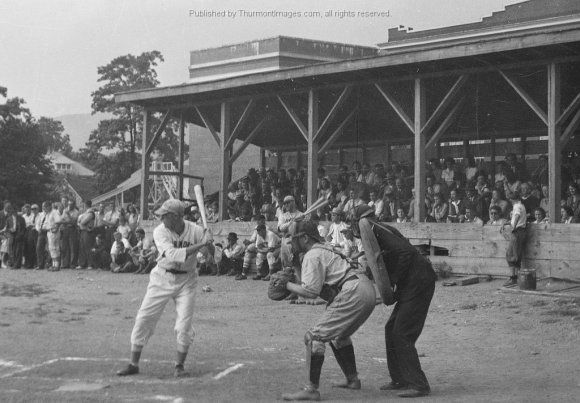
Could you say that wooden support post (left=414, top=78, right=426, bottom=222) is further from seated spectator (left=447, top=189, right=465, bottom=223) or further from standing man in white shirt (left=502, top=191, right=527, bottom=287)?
standing man in white shirt (left=502, top=191, right=527, bottom=287)

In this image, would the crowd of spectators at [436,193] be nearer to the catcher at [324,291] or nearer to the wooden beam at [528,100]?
the wooden beam at [528,100]

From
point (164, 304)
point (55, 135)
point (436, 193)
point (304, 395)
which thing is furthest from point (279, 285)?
point (55, 135)

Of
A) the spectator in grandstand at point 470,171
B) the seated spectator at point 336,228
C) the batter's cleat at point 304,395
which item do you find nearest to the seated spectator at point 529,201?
the spectator in grandstand at point 470,171

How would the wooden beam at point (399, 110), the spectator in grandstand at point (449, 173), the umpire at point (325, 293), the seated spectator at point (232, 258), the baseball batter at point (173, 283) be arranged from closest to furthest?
the umpire at point (325, 293) → the baseball batter at point (173, 283) → the wooden beam at point (399, 110) → the seated spectator at point (232, 258) → the spectator in grandstand at point (449, 173)

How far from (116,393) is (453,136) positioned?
50.5 feet

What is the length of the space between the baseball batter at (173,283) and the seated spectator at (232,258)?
900 cm

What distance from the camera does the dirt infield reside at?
6.37 metres

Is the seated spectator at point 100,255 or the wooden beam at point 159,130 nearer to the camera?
the seated spectator at point 100,255

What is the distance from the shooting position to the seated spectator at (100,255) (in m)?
18.4

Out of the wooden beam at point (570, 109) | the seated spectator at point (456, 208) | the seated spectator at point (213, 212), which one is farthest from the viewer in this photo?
the seated spectator at point (213, 212)

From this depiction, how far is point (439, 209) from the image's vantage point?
15.0m

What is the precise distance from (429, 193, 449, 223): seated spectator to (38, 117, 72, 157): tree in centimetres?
7721

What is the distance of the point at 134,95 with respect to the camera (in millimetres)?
19156

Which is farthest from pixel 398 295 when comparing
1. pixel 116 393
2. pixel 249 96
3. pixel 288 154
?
pixel 288 154
